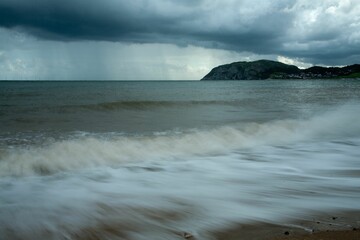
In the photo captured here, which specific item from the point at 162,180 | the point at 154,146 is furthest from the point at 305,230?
the point at 154,146

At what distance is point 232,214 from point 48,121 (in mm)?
13503

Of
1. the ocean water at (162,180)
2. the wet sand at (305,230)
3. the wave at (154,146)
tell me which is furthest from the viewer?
the wave at (154,146)

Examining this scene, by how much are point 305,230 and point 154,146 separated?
22.7 ft

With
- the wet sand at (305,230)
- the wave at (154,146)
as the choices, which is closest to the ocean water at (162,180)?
the wave at (154,146)

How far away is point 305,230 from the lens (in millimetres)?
4273

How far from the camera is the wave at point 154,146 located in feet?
27.3

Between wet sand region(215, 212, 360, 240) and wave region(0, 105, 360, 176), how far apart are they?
496 cm

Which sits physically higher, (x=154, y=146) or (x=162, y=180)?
(x=154, y=146)

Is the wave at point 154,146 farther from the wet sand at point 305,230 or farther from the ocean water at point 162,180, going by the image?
the wet sand at point 305,230

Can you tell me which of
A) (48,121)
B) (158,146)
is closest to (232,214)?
(158,146)

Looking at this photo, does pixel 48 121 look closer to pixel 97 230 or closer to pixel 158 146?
pixel 158 146

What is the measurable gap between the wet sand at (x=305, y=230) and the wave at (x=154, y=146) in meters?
4.96

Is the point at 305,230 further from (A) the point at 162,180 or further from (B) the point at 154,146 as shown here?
(B) the point at 154,146

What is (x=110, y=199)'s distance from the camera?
580 centimetres
